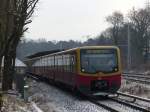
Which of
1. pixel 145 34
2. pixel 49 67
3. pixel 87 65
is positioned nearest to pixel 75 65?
pixel 87 65

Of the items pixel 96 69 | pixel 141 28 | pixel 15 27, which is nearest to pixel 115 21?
pixel 141 28

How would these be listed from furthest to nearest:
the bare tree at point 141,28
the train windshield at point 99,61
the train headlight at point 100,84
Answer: the bare tree at point 141,28 → the train windshield at point 99,61 → the train headlight at point 100,84

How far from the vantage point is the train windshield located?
2764 centimetres

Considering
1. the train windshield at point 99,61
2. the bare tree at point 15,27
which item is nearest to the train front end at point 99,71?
the train windshield at point 99,61

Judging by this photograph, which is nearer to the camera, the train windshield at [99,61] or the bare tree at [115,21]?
the train windshield at [99,61]

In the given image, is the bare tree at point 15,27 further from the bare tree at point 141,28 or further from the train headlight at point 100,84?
the bare tree at point 141,28

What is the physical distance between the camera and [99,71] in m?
27.6

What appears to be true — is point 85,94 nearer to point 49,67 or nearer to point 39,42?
point 49,67

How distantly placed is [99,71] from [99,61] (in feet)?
1.88

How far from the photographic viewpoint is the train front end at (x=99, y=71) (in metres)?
27.4

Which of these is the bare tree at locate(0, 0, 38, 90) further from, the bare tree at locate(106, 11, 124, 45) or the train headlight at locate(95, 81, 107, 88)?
the bare tree at locate(106, 11, 124, 45)

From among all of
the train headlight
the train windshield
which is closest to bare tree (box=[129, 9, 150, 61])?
the train windshield

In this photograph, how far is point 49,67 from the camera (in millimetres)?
43406

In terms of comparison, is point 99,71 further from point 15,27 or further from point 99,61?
point 15,27
